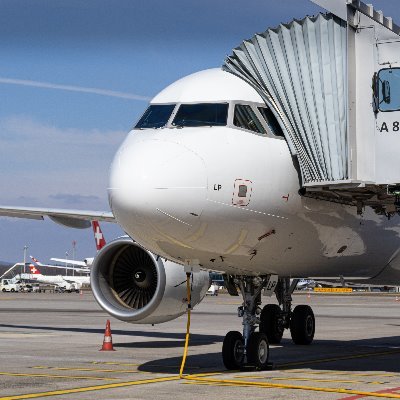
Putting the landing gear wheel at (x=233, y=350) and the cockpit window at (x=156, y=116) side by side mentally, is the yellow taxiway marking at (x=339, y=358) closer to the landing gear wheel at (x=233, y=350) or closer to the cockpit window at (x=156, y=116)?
the landing gear wheel at (x=233, y=350)

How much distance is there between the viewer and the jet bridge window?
12930mm

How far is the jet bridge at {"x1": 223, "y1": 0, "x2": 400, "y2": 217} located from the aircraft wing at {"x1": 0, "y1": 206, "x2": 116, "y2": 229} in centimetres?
939

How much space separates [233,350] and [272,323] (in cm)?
665

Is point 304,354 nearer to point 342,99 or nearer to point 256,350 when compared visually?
point 256,350

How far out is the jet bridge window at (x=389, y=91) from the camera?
42.4 feet

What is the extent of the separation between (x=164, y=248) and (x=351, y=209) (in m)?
3.44

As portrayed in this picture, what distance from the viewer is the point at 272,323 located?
20.8m

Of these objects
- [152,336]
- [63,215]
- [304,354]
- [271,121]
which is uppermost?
[271,121]

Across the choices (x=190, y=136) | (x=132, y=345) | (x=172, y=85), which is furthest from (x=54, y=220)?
(x=190, y=136)

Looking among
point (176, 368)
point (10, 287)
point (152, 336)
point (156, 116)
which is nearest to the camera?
point (156, 116)

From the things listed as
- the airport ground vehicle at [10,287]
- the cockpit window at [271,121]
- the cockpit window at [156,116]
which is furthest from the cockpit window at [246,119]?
the airport ground vehicle at [10,287]

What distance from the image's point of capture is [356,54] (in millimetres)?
13172

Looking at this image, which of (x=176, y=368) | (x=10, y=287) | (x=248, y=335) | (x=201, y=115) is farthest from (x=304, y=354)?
(x=10, y=287)

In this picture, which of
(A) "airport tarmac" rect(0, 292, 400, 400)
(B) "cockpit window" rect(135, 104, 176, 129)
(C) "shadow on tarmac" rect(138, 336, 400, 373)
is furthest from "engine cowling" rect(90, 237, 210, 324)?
(B) "cockpit window" rect(135, 104, 176, 129)
